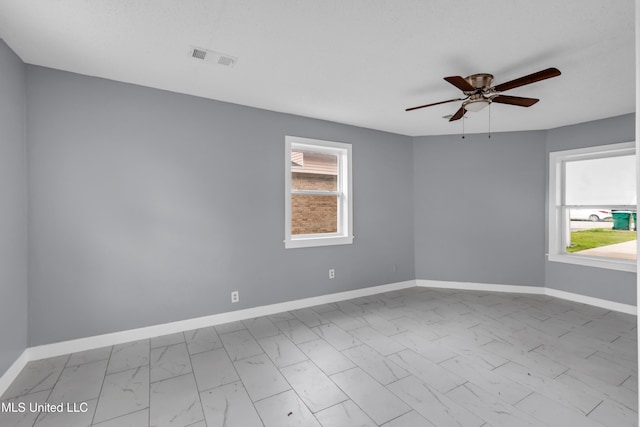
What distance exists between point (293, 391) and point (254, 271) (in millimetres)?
1677

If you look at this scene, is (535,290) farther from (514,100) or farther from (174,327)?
(174,327)

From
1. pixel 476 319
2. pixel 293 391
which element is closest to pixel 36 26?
pixel 293 391

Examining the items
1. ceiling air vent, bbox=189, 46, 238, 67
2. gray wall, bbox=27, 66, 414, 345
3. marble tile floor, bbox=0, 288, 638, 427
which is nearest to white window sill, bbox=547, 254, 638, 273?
marble tile floor, bbox=0, 288, 638, 427

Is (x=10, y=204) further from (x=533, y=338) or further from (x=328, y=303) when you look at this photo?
(x=533, y=338)

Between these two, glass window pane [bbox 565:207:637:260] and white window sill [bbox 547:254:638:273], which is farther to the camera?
glass window pane [bbox 565:207:637:260]

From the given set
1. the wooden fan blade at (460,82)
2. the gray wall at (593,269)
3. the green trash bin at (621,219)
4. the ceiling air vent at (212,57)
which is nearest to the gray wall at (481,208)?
the gray wall at (593,269)

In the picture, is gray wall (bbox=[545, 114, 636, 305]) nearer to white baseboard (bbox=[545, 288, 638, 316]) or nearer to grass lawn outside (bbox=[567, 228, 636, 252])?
white baseboard (bbox=[545, 288, 638, 316])

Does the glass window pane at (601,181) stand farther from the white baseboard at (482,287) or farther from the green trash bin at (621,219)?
the white baseboard at (482,287)

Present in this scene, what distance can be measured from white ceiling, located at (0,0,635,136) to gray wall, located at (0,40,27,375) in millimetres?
276

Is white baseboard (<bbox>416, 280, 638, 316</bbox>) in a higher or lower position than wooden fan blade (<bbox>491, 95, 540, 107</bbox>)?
lower

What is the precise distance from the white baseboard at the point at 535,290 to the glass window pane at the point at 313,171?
239cm

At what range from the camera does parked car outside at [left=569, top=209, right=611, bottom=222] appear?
417cm

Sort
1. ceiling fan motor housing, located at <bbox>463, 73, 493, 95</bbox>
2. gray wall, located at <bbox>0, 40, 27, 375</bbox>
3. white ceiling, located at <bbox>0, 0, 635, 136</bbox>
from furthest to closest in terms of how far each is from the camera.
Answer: ceiling fan motor housing, located at <bbox>463, 73, 493, 95</bbox>
gray wall, located at <bbox>0, 40, 27, 375</bbox>
white ceiling, located at <bbox>0, 0, 635, 136</bbox>

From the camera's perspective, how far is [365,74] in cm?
269
